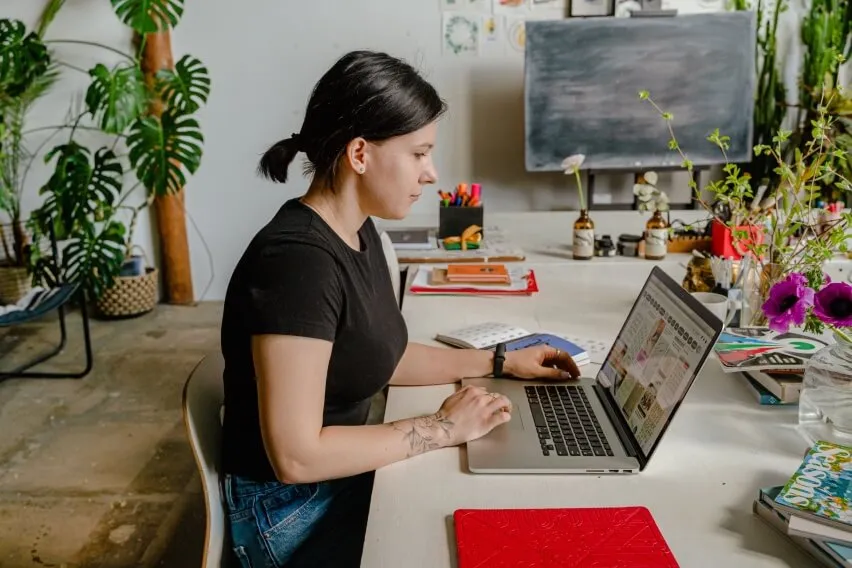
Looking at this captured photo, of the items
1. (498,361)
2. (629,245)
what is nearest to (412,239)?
(629,245)

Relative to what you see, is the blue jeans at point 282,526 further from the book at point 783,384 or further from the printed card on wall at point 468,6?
the printed card on wall at point 468,6

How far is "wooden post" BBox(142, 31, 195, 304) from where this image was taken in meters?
3.77

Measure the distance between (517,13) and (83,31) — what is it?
2.18m

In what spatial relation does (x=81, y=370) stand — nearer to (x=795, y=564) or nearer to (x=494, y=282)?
(x=494, y=282)

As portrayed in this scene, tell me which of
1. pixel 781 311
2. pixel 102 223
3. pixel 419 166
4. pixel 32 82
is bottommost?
pixel 102 223

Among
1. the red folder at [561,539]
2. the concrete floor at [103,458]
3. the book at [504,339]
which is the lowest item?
the concrete floor at [103,458]

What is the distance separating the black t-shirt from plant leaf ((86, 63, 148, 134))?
2470 mm

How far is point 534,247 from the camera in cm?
254

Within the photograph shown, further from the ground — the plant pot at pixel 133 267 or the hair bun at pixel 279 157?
the hair bun at pixel 279 157

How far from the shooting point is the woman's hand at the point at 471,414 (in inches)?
44.8

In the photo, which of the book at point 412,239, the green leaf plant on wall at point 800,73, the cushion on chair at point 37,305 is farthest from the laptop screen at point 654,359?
the green leaf plant on wall at point 800,73

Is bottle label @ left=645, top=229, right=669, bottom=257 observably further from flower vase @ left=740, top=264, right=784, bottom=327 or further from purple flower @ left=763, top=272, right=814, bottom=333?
purple flower @ left=763, top=272, right=814, bottom=333

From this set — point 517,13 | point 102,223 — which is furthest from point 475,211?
point 102,223

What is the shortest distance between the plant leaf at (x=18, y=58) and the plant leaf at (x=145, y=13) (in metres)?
0.42
